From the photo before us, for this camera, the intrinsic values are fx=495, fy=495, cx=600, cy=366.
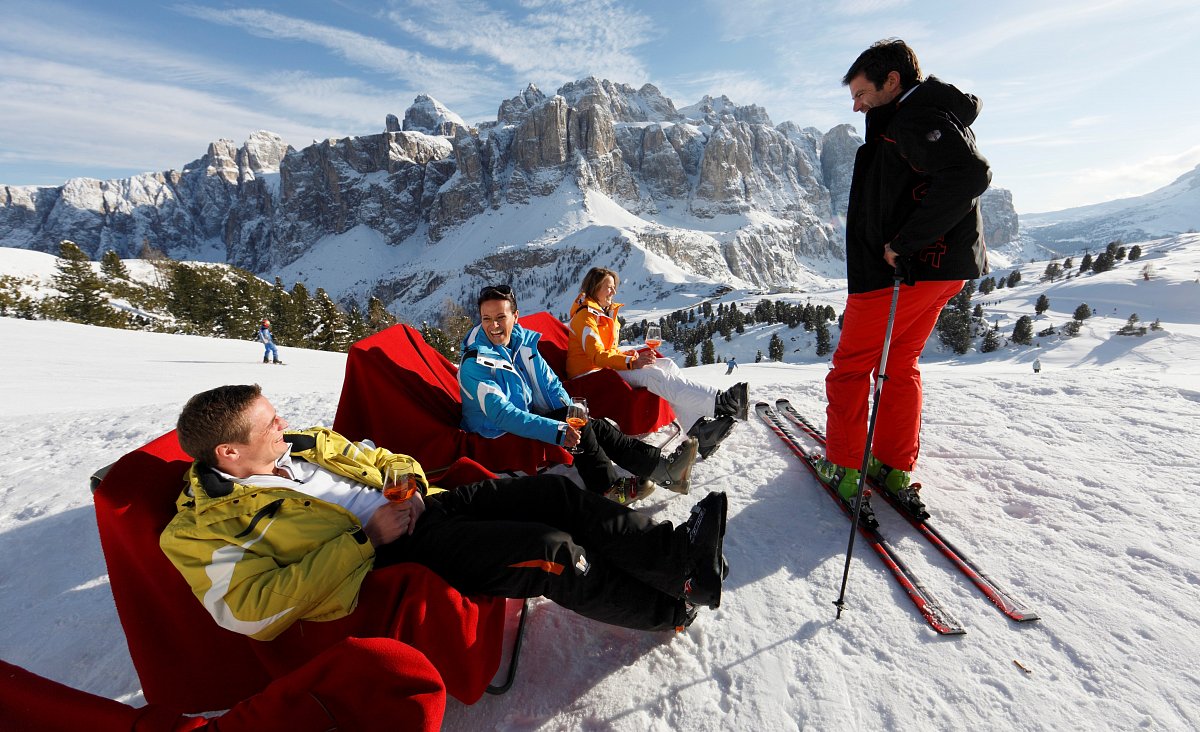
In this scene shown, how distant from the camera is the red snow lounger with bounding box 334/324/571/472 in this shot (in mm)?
3650

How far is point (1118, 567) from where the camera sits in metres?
2.48

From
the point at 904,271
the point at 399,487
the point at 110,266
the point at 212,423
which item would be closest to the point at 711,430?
the point at 904,271

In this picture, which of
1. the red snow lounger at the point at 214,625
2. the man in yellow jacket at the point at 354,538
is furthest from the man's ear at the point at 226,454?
the red snow lounger at the point at 214,625

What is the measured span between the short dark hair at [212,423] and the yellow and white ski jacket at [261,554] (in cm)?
8

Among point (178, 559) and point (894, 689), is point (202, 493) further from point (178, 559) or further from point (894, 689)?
point (894, 689)

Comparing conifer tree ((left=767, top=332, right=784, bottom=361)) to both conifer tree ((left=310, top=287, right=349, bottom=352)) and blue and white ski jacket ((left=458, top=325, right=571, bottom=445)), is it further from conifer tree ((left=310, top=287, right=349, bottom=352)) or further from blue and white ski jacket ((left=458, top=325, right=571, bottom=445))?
blue and white ski jacket ((left=458, top=325, right=571, bottom=445))

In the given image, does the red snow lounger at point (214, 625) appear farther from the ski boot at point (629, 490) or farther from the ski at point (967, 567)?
the ski at point (967, 567)

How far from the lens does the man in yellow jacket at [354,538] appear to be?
72.2 inches

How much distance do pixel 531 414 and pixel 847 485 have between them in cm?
214

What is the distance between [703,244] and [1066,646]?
179288 millimetres

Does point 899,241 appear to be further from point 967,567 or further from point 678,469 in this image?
point 678,469

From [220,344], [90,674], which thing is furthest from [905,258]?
[220,344]

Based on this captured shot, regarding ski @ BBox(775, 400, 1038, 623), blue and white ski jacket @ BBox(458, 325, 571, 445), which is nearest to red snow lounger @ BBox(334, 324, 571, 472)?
blue and white ski jacket @ BBox(458, 325, 571, 445)

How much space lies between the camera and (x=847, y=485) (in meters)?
3.24
